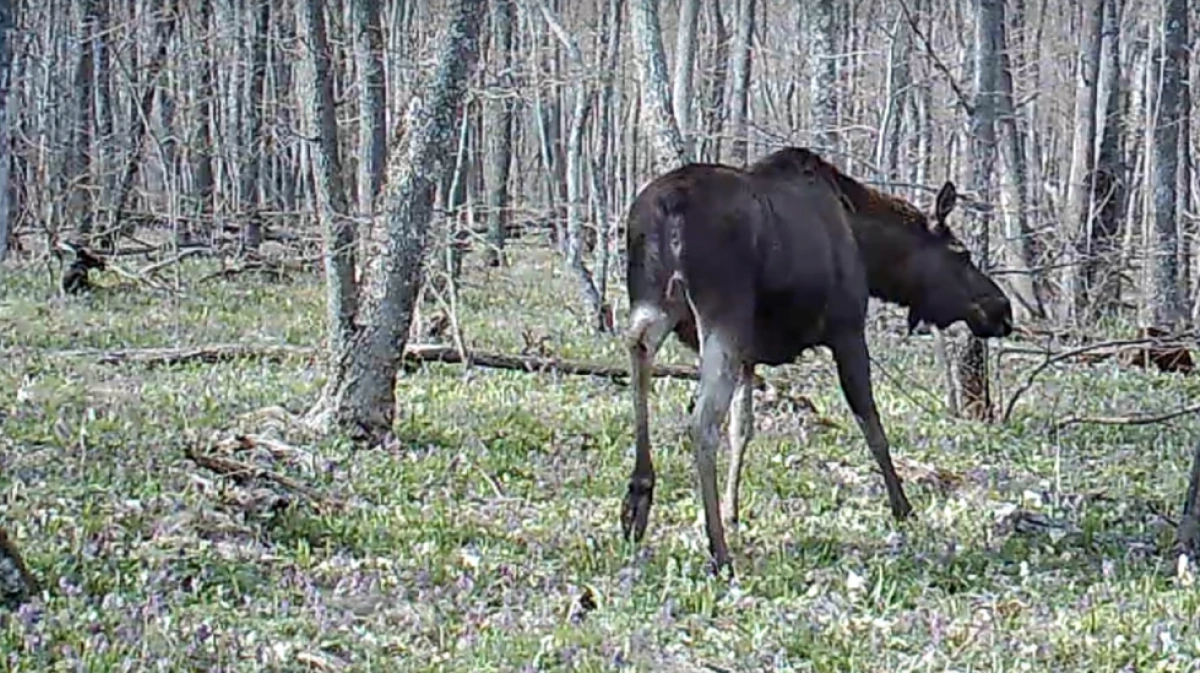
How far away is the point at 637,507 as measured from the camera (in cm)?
762

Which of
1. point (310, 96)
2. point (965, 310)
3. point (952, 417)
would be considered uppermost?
point (310, 96)

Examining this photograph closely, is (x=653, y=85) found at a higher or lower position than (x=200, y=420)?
higher

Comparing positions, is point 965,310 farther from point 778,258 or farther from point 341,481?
point 341,481

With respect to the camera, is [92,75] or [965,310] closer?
[965,310]

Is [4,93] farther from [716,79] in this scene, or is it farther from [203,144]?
[716,79]

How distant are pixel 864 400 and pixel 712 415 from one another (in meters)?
1.51

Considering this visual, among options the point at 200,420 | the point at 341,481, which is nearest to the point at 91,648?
the point at 341,481

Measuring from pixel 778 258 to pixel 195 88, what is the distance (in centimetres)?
2495

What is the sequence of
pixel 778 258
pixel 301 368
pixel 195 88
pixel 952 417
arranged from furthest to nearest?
pixel 195 88 → pixel 301 368 → pixel 952 417 → pixel 778 258

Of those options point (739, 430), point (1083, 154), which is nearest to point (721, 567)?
point (739, 430)

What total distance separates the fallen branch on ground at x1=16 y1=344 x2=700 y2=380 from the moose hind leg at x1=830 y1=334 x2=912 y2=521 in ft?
13.8

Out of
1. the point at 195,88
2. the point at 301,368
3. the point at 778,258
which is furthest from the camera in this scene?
the point at 195,88

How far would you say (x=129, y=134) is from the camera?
29.1 meters

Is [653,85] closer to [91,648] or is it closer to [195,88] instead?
[91,648]
